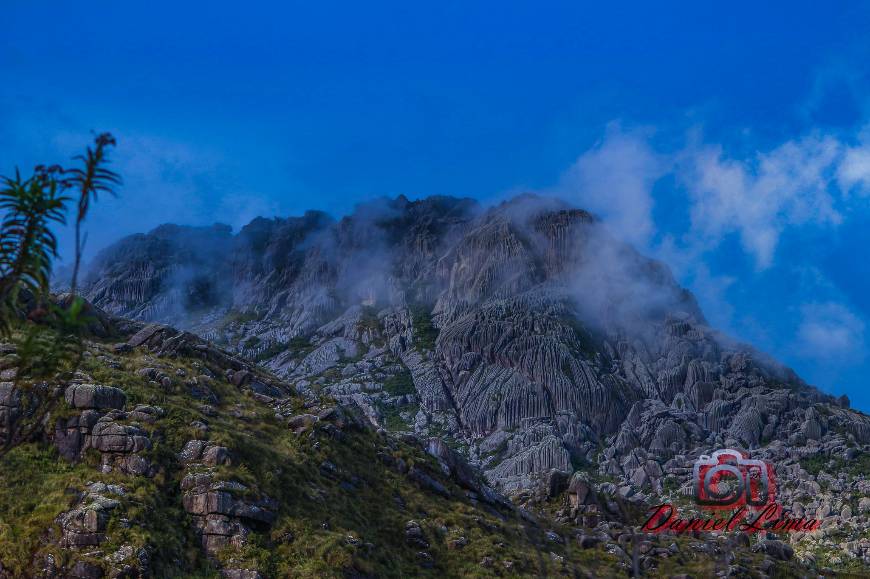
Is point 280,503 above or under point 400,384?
under

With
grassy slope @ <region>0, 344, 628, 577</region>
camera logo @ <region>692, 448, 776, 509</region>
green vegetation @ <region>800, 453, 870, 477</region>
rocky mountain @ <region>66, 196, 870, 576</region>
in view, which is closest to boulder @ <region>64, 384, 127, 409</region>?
grassy slope @ <region>0, 344, 628, 577</region>

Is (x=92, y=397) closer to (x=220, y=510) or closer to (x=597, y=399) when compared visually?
(x=220, y=510)

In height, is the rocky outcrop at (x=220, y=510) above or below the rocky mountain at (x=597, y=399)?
below

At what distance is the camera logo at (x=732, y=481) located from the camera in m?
118

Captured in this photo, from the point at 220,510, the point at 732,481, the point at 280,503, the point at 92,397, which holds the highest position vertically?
the point at 732,481

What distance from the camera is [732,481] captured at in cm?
12862

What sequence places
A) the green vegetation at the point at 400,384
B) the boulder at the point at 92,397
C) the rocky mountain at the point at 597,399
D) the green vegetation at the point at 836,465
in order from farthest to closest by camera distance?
the green vegetation at the point at 400,384
the rocky mountain at the point at 597,399
the green vegetation at the point at 836,465
the boulder at the point at 92,397

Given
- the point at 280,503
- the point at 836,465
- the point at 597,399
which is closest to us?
the point at 280,503

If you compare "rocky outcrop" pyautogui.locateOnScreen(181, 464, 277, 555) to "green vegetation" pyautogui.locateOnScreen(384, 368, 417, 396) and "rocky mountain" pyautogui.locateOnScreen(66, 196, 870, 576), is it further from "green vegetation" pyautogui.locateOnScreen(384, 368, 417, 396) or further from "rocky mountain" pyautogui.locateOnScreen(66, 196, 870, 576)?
"green vegetation" pyautogui.locateOnScreen(384, 368, 417, 396)

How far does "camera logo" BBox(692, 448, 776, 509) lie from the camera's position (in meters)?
118

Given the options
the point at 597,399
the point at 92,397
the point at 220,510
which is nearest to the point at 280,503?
the point at 220,510

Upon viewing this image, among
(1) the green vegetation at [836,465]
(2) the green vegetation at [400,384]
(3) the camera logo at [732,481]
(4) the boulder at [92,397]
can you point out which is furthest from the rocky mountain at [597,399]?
(4) the boulder at [92,397]

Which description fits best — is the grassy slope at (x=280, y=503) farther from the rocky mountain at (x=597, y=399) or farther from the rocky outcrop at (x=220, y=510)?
the rocky mountain at (x=597, y=399)

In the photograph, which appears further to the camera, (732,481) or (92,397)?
(732,481)
